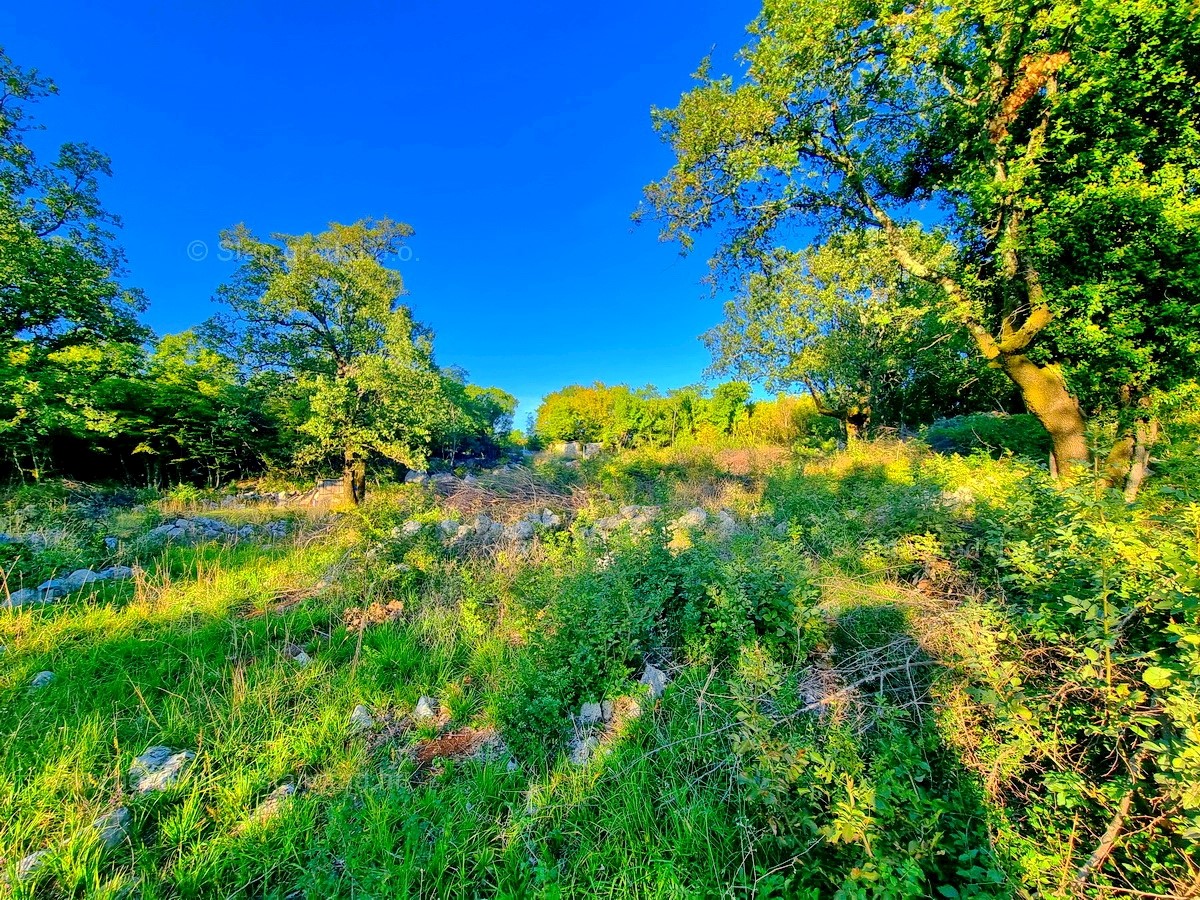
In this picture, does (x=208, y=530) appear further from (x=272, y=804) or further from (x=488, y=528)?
(x=272, y=804)

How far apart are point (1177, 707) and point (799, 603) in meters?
1.60

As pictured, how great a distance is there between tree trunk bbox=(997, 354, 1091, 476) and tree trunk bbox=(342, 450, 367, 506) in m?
13.7

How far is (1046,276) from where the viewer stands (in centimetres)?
557

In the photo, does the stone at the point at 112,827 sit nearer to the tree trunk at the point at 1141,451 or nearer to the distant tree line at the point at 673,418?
the tree trunk at the point at 1141,451

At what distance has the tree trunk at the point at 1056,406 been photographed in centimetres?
588

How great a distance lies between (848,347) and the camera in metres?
12.9

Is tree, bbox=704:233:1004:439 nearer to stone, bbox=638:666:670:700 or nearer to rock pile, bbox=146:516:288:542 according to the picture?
stone, bbox=638:666:670:700

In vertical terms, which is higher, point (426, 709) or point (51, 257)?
point (51, 257)

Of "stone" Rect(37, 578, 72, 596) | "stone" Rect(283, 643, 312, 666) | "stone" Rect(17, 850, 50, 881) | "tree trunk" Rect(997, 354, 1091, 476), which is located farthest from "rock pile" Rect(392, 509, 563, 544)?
"tree trunk" Rect(997, 354, 1091, 476)

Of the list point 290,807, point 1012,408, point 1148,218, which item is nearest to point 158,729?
point 290,807

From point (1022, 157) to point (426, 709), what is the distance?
8.99 m

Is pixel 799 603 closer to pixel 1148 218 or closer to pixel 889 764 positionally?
pixel 889 764

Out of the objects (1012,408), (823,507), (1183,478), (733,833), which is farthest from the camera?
(1012,408)

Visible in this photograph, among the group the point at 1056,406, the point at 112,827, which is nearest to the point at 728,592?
the point at 112,827
